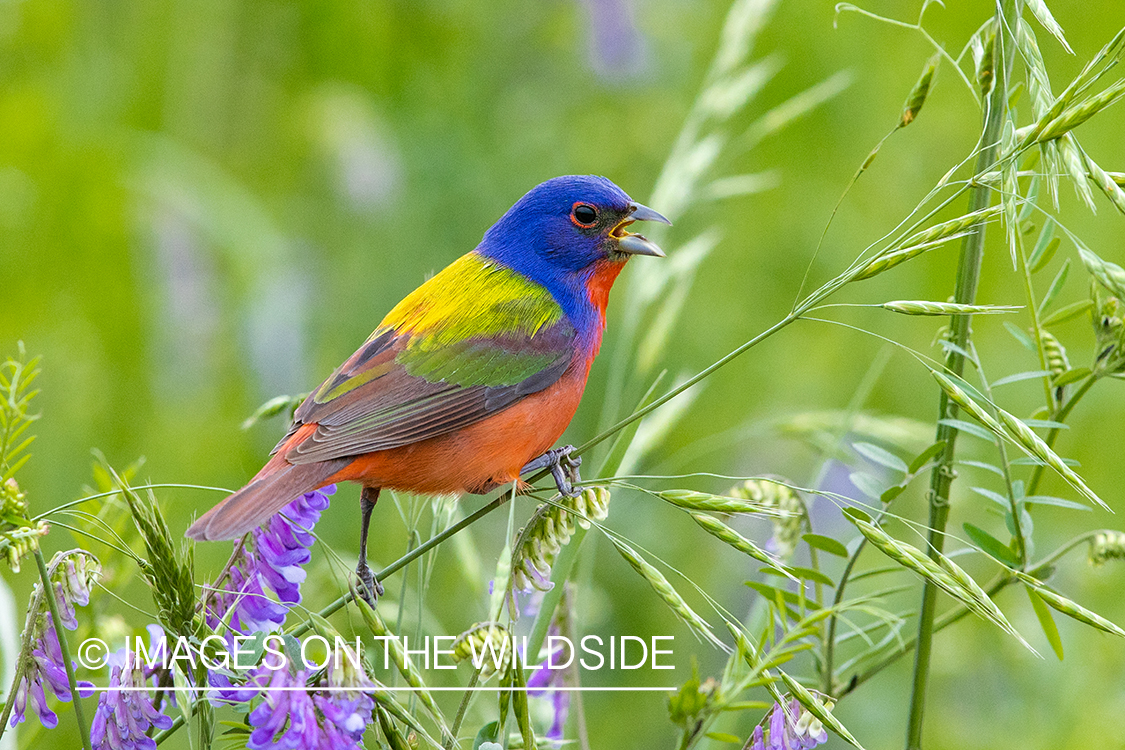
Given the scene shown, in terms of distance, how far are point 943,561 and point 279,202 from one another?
4517 millimetres

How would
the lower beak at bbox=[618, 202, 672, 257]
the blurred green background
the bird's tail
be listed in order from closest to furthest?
the bird's tail < the lower beak at bbox=[618, 202, 672, 257] < the blurred green background

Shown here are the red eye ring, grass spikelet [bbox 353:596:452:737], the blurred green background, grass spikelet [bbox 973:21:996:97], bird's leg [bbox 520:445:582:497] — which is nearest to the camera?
grass spikelet [bbox 353:596:452:737]

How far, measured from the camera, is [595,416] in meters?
4.69

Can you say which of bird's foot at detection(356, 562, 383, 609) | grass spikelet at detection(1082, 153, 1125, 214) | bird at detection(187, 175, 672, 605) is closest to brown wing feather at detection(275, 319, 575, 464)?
bird at detection(187, 175, 672, 605)

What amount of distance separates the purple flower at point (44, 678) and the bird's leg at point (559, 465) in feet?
3.43

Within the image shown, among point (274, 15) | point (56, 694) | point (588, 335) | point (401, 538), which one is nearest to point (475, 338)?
point (588, 335)

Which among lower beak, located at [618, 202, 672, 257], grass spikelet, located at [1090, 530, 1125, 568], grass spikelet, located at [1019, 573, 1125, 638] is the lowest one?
grass spikelet, located at [1090, 530, 1125, 568]

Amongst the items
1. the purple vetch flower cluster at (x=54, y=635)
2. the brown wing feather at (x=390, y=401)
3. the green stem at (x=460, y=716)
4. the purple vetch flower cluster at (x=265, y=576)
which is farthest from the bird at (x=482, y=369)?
the green stem at (x=460, y=716)

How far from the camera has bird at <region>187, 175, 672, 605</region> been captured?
8.52 feet

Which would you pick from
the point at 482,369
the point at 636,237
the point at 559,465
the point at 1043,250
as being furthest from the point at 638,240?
the point at 1043,250

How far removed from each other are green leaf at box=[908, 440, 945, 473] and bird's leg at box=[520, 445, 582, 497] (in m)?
0.75

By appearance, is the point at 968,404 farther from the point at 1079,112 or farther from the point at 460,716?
the point at 460,716

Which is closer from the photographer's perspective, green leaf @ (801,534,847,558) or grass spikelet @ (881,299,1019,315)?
grass spikelet @ (881,299,1019,315)

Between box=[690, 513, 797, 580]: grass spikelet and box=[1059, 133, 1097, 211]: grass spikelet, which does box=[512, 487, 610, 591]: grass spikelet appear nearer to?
box=[690, 513, 797, 580]: grass spikelet
